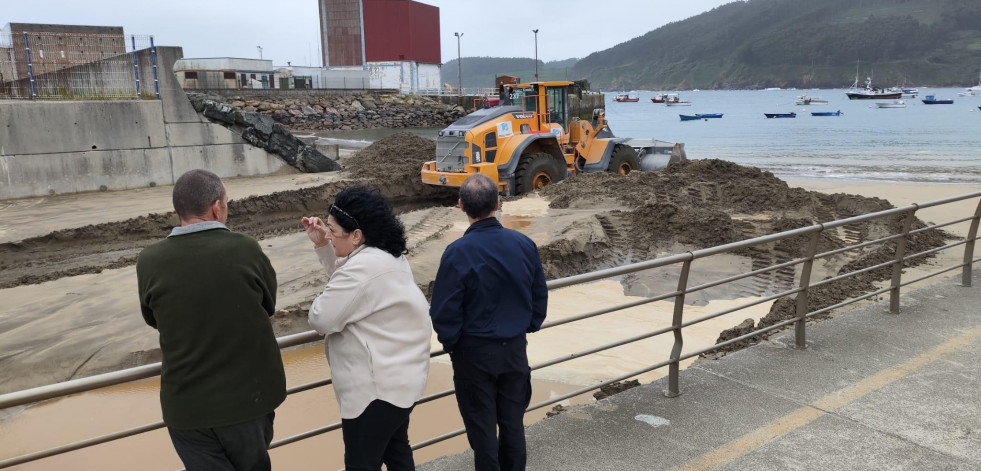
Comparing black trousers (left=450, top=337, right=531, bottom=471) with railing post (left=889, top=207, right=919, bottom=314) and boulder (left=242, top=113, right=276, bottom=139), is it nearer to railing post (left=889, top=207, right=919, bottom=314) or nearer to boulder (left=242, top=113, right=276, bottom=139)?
railing post (left=889, top=207, right=919, bottom=314)

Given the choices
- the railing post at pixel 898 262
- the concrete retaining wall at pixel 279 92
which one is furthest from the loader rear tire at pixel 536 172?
the concrete retaining wall at pixel 279 92

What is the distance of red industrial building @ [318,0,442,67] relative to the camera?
249ft

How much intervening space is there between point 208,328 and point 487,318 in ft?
3.90

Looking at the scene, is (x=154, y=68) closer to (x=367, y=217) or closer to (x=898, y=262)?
(x=898, y=262)

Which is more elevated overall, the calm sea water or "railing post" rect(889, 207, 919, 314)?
"railing post" rect(889, 207, 919, 314)

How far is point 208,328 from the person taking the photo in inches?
92.8

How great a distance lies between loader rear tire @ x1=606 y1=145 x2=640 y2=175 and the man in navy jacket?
1551 centimetres

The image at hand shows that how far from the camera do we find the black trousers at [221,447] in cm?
243

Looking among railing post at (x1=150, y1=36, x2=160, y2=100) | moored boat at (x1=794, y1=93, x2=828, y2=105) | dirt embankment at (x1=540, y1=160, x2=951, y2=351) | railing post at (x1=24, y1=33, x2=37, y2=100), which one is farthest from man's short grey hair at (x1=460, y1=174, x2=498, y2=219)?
moored boat at (x1=794, y1=93, x2=828, y2=105)

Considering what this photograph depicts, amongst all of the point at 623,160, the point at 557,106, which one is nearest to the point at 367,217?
the point at 557,106

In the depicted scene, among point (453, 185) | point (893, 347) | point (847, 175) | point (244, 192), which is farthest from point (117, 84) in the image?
point (847, 175)

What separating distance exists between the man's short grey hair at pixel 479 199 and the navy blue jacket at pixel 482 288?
0.16 ft

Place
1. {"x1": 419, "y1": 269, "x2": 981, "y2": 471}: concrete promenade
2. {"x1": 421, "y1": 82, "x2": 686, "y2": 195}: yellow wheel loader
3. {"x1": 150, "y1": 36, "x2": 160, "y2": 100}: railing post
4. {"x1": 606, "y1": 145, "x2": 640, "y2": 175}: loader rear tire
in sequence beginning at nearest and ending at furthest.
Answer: {"x1": 419, "y1": 269, "x2": 981, "y2": 471}: concrete promenade < {"x1": 421, "y1": 82, "x2": 686, "y2": 195}: yellow wheel loader < {"x1": 150, "y1": 36, "x2": 160, "y2": 100}: railing post < {"x1": 606, "y1": 145, "x2": 640, "y2": 175}: loader rear tire

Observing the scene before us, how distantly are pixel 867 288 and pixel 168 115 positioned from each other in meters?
16.4
